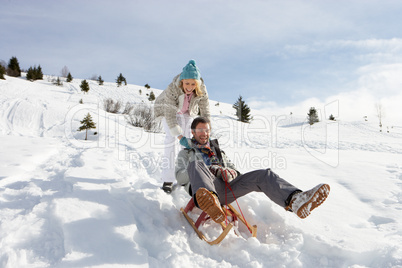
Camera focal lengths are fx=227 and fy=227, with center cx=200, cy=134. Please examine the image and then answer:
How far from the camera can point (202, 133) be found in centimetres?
243

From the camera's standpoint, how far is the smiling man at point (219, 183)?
165cm

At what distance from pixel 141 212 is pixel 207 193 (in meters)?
0.79

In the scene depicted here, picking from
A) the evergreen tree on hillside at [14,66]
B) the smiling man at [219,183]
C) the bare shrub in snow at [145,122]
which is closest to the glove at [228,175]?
the smiling man at [219,183]

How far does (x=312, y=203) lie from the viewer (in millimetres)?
1651

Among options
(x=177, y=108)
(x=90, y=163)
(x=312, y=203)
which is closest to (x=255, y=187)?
(x=312, y=203)

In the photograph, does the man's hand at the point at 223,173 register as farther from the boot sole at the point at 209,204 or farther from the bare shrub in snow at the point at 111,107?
the bare shrub in snow at the point at 111,107

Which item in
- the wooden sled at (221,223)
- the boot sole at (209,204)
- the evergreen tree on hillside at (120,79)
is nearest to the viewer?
the boot sole at (209,204)

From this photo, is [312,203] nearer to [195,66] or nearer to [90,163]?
[195,66]

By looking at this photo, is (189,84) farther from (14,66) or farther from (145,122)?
(14,66)

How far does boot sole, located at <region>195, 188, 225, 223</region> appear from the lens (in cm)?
161

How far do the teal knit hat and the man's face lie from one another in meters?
0.69

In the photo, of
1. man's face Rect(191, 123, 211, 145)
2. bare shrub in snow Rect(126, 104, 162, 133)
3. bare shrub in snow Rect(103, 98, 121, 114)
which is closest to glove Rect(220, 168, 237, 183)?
man's face Rect(191, 123, 211, 145)

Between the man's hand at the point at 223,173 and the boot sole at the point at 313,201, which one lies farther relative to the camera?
the man's hand at the point at 223,173

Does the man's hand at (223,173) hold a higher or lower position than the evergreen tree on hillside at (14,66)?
lower
